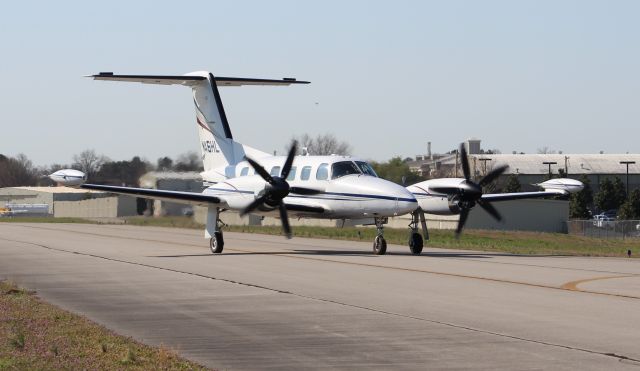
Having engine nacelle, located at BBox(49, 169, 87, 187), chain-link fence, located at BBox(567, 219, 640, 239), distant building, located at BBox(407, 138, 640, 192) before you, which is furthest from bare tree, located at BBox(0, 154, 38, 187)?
engine nacelle, located at BBox(49, 169, 87, 187)

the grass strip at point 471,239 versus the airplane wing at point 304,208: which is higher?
the airplane wing at point 304,208

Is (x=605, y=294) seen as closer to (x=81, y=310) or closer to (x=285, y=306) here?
(x=285, y=306)

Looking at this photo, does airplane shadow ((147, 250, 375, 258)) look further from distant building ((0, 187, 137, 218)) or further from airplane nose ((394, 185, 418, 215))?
distant building ((0, 187, 137, 218))

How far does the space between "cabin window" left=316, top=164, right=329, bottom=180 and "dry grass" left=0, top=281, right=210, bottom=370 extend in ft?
56.6

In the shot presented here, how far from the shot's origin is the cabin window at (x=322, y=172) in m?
33.0

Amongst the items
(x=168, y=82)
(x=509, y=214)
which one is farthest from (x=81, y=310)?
(x=509, y=214)

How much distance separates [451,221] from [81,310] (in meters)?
55.3

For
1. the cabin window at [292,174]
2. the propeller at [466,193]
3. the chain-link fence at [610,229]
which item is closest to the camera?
the propeller at [466,193]

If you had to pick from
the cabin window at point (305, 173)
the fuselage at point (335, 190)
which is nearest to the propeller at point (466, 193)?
the fuselage at point (335, 190)

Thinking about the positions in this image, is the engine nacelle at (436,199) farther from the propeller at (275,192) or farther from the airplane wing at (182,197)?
the propeller at (275,192)

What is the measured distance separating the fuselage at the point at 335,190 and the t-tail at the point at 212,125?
3.86 m

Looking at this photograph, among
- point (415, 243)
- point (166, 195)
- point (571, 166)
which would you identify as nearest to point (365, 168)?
point (415, 243)

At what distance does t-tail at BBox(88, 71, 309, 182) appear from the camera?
37969 millimetres

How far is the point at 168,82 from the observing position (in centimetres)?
3847
